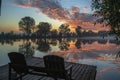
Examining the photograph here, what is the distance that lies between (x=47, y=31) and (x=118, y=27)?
113167mm

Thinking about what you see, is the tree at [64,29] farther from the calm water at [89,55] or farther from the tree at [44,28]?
the calm water at [89,55]

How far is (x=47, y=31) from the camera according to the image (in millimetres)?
118562

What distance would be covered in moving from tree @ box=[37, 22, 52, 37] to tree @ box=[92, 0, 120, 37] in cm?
10790

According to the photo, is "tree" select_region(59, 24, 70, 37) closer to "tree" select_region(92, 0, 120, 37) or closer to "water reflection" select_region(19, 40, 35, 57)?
"water reflection" select_region(19, 40, 35, 57)

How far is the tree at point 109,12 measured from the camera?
5.31 meters

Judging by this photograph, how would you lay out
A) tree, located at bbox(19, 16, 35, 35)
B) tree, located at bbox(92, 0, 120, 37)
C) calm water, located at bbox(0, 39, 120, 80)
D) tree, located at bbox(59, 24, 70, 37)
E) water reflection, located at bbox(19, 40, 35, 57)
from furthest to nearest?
tree, located at bbox(59, 24, 70, 37), tree, located at bbox(19, 16, 35, 35), water reflection, located at bbox(19, 40, 35, 57), calm water, located at bbox(0, 39, 120, 80), tree, located at bbox(92, 0, 120, 37)

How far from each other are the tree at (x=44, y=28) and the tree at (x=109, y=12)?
10790 cm

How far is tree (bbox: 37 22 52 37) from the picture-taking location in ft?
375

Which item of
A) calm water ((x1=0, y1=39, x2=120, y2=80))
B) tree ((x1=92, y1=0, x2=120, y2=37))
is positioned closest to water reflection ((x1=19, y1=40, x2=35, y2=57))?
calm water ((x1=0, y1=39, x2=120, y2=80))

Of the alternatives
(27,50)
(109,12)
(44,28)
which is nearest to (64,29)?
(44,28)

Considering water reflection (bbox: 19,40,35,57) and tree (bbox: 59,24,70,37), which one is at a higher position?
tree (bbox: 59,24,70,37)

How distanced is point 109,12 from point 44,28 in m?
110

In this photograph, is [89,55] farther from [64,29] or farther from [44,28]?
[64,29]

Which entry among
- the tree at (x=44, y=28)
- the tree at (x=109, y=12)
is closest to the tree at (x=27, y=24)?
the tree at (x=44, y=28)
